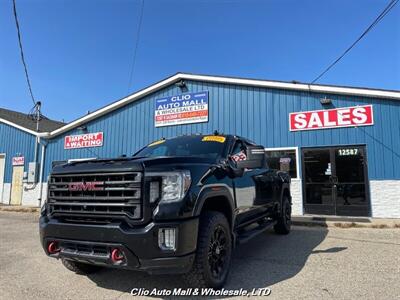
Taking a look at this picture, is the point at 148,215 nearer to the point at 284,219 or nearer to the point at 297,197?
the point at 284,219

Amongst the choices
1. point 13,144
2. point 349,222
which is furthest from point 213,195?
point 13,144

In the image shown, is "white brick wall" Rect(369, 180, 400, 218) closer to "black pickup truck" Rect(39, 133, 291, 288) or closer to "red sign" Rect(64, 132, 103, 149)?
"black pickup truck" Rect(39, 133, 291, 288)

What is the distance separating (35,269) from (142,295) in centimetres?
223

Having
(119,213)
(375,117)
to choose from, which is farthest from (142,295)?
(375,117)

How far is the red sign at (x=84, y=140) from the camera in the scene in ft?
54.1

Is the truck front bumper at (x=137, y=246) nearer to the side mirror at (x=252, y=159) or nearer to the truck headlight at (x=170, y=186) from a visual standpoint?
the truck headlight at (x=170, y=186)

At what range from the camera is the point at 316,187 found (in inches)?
464

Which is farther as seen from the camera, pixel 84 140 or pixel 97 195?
pixel 84 140

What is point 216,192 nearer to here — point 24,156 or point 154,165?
point 154,165

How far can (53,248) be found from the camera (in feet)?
13.3

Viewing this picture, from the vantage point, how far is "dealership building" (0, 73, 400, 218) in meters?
10.9

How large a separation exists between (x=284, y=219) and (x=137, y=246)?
5.25 m

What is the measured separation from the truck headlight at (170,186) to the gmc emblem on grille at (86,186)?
0.62 metres

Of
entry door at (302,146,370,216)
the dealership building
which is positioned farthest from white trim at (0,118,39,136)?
entry door at (302,146,370,216)
